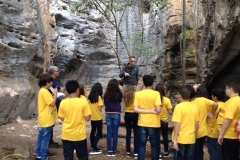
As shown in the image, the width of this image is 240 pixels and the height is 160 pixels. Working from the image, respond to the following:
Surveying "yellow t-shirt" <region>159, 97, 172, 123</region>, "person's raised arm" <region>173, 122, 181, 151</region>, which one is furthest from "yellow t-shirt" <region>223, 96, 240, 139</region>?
"yellow t-shirt" <region>159, 97, 172, 123</region>

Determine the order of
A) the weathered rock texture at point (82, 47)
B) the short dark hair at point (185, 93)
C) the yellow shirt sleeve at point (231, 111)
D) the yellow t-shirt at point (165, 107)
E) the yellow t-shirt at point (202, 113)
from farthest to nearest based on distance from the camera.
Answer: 1. the weathered rock texture at point (82, 47)
2. the yellow t-shirt at point (165, 107)
3. the yellow t-shirt at point (202, 113)
4. the short dark hair at point (185, 93)
5. the yellow shirt sleeve at point (231, 111)

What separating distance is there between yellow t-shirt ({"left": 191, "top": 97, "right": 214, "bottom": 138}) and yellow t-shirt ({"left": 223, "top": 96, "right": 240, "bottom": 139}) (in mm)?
501

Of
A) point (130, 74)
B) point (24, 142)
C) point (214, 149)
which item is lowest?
point (24, 142)

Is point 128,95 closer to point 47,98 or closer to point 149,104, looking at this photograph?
point 149,104

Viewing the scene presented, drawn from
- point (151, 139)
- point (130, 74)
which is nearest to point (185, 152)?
point (151, 139)

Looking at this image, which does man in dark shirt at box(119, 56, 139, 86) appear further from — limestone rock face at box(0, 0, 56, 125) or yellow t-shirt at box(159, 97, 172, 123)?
limestone rock face at box(0, 0, 56, 125)

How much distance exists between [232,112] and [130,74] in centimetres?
299

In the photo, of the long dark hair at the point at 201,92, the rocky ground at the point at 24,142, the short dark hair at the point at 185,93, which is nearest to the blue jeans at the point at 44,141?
the rocky ground at the point at 24,142

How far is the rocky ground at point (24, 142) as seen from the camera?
4.88m

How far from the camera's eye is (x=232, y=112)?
3.75m

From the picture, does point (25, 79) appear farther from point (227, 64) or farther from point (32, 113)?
point (227, 64)

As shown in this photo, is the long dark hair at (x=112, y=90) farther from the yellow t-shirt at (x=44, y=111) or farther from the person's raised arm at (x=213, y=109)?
the person's raised arm at (x=213, y=109)

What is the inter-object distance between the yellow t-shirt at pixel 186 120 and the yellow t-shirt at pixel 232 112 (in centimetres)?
46

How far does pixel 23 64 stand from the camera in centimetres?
862
